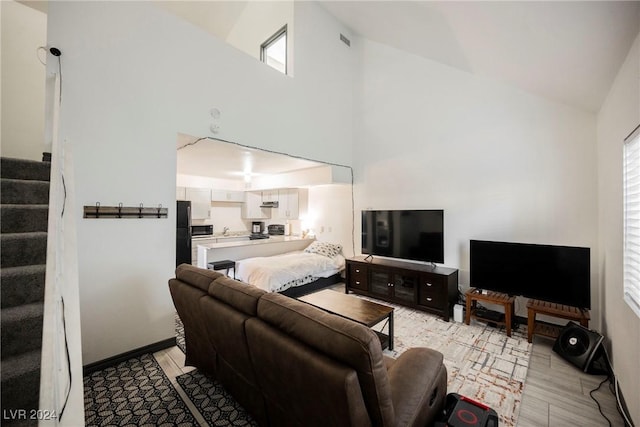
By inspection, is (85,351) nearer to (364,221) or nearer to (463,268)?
(364,221)

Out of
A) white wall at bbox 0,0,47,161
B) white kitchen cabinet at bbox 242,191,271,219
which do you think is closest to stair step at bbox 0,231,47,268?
white wall at bbox 0,0,47,161

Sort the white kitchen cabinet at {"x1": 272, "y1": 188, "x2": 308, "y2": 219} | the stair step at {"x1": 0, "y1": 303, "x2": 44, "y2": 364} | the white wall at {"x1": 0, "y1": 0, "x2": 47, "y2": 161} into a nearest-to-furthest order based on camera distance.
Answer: the stair step at {"x1": 0, "y1": 303, "x2": 44, "y2": 364}, the white wall at {"x1": 0, "y1": 0, "x2": 47, "y2": 161}, the white kitchen cabinet at {"x1": 272, "y1": 188, "x2": 308, "y2": 219}

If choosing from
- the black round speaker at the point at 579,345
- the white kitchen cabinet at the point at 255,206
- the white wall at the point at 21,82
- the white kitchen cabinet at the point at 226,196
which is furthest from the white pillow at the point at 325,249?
the white wall at the point at 21,82

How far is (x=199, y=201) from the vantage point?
20.2 feet

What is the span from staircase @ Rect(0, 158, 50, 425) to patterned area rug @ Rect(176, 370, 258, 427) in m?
1.00

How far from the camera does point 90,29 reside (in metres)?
2.36

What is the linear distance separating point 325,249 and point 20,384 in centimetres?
440

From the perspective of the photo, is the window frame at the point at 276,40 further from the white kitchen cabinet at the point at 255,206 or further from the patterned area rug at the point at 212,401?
the patterned area rug at the point at 212,401

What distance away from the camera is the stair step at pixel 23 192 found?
6.65 ft

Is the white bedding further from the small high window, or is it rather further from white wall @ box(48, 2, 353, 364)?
the small high window

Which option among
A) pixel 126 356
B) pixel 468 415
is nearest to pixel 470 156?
pixel 468 415

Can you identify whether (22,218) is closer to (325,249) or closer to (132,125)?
(132,125)

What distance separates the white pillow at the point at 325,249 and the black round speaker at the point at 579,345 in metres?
3.47

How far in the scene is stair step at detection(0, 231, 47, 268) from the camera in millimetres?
1711
